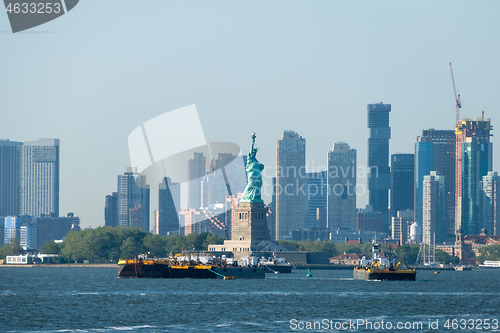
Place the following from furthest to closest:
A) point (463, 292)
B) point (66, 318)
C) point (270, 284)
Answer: point (270, 284) < point (463, 292) < point (66, 318)

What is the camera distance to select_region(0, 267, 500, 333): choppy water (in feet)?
305

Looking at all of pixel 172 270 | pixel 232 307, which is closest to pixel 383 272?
pixel 172 270

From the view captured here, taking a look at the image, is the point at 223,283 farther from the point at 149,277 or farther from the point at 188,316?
the point at 188,316

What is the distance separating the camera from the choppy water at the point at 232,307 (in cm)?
→ 9294

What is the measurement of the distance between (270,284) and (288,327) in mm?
72734

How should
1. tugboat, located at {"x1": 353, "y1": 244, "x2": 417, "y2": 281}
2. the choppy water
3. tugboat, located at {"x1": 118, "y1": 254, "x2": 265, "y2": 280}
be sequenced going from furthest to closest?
tugboat, located at {"x1": 118, "y1": 254, "x2": 265, "y2": 280}
tugboat, located at {"x1": 353, "y1": 244, "x2": 417, "y2": 281}
the choppy water

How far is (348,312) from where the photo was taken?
10706 cm

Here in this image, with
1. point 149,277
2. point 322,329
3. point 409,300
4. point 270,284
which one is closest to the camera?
point 322,329

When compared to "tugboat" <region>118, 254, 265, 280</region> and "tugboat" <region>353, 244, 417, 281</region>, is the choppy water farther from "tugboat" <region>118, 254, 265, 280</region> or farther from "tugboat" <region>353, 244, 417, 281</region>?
"tugboat" <region>118, 254, 265, 280</region>

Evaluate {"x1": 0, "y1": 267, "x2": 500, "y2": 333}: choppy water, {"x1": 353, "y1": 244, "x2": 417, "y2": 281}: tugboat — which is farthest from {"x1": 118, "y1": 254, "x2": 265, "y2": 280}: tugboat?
{"x1": 353, "y1": 244, "x2": 417, "y2": 281}: tugboat

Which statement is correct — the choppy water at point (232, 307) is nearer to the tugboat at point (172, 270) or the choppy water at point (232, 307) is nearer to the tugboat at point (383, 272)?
the tugboat at point (383, 272)

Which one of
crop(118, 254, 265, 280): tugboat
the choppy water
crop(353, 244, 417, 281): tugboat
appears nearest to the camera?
the choppy water

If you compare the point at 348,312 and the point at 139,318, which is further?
the point at 348,312

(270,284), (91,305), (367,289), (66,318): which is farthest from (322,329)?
(270,284)
